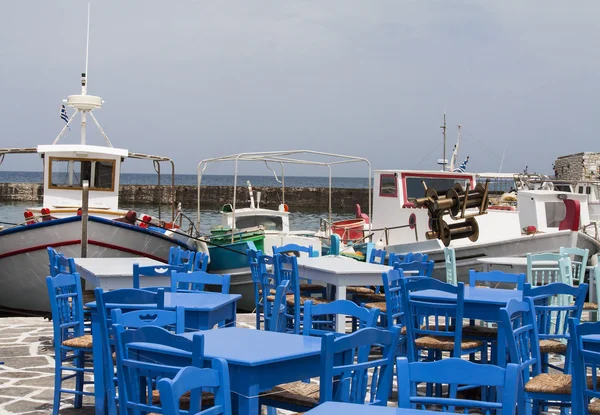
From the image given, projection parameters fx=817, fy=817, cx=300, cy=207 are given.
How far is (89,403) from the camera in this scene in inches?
239

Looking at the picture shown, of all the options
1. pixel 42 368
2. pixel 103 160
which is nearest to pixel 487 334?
pixel 42 368

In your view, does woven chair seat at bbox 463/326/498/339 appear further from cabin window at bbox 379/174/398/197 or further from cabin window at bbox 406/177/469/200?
cabin window at bbox 379/174/398/197

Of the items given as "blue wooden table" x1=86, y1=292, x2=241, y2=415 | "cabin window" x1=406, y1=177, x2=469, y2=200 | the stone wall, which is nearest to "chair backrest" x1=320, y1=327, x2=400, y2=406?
"blue wooden table" x1=86, y1=292, x2=241, y2=415

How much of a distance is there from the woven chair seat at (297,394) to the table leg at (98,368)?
1294 mm

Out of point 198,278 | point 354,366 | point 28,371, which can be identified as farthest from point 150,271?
point 354,366

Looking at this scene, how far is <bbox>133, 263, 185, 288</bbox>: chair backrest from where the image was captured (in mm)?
6605

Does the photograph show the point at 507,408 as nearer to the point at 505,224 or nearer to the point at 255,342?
the point at 255,342

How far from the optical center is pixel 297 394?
425 centimetres

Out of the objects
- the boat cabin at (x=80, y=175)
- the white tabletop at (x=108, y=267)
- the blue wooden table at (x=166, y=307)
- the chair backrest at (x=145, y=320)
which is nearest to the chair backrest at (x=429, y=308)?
the blue wooden table at (x=166, y=307)

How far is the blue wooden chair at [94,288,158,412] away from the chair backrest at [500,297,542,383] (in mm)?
2079

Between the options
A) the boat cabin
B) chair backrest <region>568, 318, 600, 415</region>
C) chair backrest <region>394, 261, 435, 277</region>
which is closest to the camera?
chair backrest <region>568, 318, 600, 415</region>

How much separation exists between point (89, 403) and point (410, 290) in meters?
2.52

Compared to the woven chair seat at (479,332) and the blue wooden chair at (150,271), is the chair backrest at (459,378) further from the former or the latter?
the blue wooden chair at (150,271)

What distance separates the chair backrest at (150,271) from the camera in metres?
6.61
